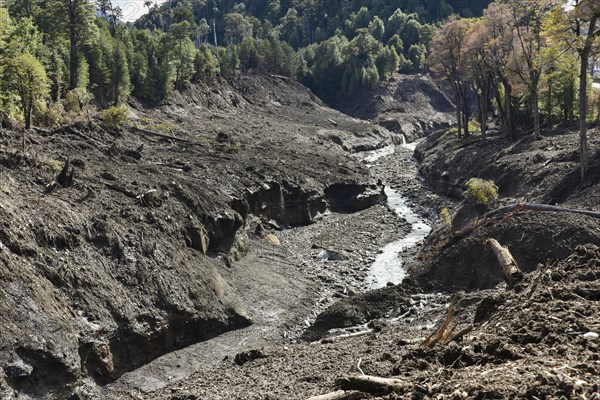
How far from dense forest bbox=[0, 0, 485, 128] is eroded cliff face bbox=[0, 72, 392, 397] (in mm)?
5027

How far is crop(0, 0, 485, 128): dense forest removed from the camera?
37625 mm

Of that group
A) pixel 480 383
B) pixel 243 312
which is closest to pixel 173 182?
pixel 243 312

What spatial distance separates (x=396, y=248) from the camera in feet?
109

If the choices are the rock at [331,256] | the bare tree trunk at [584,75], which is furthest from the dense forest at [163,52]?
the bare tree trunk at [584,75]

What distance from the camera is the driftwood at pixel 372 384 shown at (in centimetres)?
881

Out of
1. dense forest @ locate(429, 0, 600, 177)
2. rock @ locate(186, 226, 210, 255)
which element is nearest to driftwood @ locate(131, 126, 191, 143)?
rock @ locate(186, 226, 210, 255)

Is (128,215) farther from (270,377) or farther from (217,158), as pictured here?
(217,158)

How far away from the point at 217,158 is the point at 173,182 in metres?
9.98

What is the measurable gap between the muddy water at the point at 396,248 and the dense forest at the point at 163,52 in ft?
68.8

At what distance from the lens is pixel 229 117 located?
2874 inches

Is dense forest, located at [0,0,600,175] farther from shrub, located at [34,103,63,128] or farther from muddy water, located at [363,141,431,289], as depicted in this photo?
muddy water, located at [363,141,431,289]

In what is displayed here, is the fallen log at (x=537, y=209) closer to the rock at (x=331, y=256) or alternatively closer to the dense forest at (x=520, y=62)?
the dense forest at (x=520, y=62)

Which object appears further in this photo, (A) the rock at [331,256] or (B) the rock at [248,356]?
(A) the rock at [331,256]

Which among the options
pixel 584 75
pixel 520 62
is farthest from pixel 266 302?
pixel 520 62
